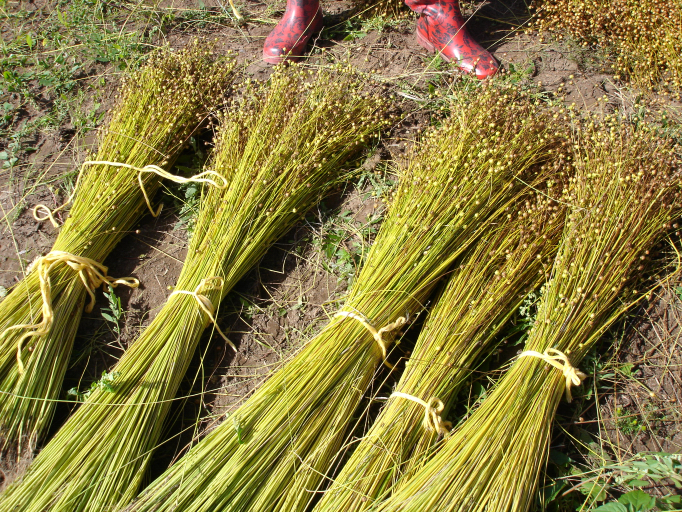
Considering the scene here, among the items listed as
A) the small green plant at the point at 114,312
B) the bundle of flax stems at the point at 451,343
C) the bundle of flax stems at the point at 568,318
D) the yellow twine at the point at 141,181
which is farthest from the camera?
the yellow twine at the point at 141,181

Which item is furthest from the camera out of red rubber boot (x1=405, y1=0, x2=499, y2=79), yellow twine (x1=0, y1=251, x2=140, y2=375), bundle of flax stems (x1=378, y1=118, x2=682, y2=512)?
red rubber boot (x1=405, y1=0, x2=499, y2=79)

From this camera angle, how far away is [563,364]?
190 centimetres

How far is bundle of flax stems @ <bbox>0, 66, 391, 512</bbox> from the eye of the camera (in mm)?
1781

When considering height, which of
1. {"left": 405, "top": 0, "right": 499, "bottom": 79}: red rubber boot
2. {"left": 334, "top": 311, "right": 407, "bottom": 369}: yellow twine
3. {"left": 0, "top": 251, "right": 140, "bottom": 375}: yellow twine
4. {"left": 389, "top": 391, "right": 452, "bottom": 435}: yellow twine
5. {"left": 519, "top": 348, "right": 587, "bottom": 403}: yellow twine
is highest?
{"left": 0, "top": 251, "right": 140, "bottom": 375}: yellow twine

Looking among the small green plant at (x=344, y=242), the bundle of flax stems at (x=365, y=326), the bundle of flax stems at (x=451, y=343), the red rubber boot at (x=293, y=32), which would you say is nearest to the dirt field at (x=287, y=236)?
the small green plant at (x=344, y=242)

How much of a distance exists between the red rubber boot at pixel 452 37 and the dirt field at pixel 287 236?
0.14 m

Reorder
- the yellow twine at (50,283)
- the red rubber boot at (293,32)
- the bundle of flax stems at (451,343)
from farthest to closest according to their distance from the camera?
the red rubber boot at (293,32)
the yellow twine at (50,283)
the bundle of flax stems at (451,343)

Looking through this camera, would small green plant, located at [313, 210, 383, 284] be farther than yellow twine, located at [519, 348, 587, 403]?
Yes

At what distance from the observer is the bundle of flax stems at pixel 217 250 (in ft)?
5.84

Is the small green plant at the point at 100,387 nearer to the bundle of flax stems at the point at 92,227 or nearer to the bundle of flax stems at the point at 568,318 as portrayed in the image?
the bundle of flax stems at the point at 92,227

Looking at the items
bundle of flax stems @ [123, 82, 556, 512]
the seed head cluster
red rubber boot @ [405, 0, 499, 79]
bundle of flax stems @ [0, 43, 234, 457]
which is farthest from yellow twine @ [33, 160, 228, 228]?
the seed head cluster

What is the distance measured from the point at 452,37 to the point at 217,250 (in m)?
1.97

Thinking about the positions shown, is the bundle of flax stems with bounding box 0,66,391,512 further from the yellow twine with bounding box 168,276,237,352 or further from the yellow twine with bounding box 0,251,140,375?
the yellow twine with bounding box 0,251,140,375

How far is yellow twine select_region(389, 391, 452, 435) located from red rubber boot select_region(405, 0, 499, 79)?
6.68 ft
